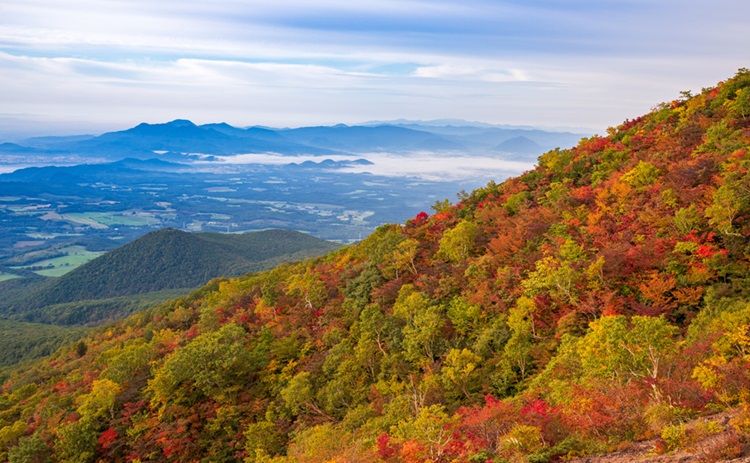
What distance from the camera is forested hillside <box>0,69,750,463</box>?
46.0 ft

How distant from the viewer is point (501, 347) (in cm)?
2273

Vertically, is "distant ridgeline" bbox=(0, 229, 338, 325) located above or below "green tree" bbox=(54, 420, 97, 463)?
below

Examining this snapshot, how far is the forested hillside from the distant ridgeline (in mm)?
102418

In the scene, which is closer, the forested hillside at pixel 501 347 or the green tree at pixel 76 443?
the forested hillside at pixel 501 347

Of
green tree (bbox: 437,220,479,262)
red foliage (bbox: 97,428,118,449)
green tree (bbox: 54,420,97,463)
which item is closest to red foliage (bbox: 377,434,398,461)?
green tree (bbox: 437,220,479,262)

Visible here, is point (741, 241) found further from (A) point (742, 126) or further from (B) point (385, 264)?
(B) point (385, 264)

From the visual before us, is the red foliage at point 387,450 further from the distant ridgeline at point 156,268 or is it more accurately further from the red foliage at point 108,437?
the distant ridgeline at point 156,268

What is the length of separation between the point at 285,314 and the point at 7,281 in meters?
177

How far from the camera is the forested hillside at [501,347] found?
46.0ft

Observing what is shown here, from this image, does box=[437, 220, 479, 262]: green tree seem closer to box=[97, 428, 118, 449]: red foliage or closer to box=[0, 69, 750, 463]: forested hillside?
box=[0, 69, 750, 463]: forested hillside

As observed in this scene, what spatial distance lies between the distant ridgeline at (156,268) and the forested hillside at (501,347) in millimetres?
102418

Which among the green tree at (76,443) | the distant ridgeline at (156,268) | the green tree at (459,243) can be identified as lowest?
the distant ridgeline at (156,268)

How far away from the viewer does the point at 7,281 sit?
166 m

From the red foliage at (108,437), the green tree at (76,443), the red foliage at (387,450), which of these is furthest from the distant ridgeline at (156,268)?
the red foliage at (387,450)
